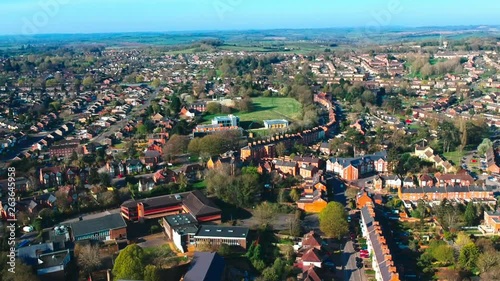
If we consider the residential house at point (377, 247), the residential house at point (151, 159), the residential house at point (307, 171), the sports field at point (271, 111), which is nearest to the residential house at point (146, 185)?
the residential house at point (151, 159)

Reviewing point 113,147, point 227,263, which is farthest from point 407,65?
point 227,263

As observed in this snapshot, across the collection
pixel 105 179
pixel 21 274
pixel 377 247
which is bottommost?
pixel 377 247

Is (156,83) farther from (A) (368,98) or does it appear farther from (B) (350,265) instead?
(B) (350,265)

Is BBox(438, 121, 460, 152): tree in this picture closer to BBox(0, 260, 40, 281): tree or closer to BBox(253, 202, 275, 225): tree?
BBox(253, 202, 275, 225): tree

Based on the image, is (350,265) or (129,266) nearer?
(129,266)

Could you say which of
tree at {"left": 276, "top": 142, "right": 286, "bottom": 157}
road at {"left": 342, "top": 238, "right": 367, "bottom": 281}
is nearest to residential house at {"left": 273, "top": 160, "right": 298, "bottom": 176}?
tree at {"left": 276, "top": 142, "right": 286, "bottom": 157}

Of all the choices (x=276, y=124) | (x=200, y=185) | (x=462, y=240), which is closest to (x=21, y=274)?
(x=200, y=185)
